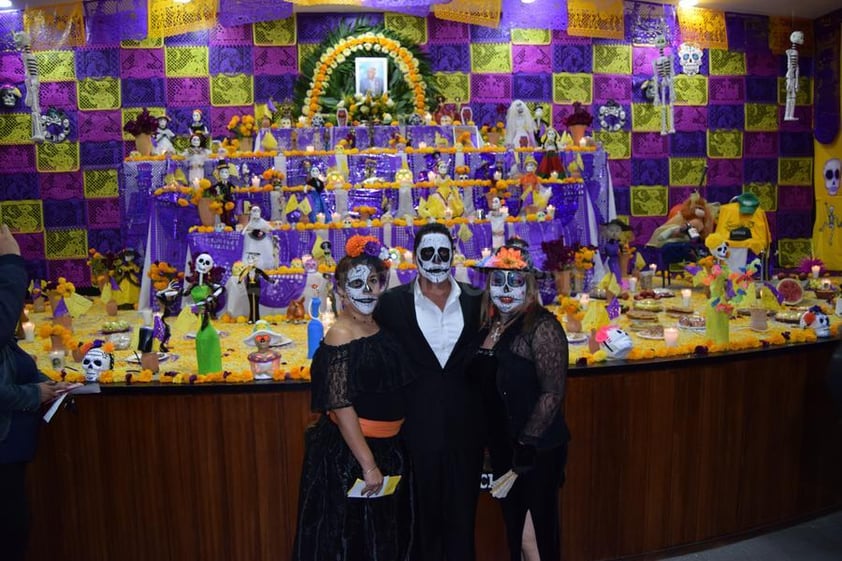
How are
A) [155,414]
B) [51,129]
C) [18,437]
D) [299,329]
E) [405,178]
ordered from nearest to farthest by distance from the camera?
1. [18,437]
2. [155,414]
3. [299,329]
4. [405,178]
5. [51,129]

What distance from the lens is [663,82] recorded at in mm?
9641

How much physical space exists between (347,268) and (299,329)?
316 cm

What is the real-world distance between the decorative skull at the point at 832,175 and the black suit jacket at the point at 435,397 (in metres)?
9.53

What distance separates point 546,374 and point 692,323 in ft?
9.75

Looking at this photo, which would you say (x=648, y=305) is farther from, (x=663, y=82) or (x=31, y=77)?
(x=31, y=77)

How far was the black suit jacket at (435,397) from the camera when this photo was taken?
2.74 metres

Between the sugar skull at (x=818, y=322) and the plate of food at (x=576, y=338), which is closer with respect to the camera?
the sugar skull at (x=818, y=322)

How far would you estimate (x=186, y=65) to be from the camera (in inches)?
388

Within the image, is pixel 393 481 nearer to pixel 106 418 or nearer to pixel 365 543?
pixel 365 543

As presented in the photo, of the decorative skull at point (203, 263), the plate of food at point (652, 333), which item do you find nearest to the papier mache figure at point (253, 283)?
the decorative skull at point (203, 263)

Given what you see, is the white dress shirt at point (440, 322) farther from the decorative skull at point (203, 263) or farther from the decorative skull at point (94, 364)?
the decorative skull at point (203, 263)

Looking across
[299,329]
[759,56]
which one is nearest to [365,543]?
[299,329]

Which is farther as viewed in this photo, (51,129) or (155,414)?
(51,129)

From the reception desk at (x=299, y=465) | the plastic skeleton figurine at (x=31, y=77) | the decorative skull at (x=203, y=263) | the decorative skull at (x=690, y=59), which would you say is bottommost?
the reception desk at (x=299, y=465)
